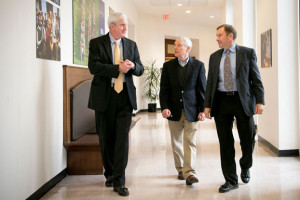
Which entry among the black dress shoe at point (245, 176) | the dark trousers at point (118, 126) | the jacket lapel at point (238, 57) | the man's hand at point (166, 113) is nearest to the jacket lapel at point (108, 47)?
the dark trousers at point (118, 126)

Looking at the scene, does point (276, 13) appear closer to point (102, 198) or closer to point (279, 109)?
point (279, 109)

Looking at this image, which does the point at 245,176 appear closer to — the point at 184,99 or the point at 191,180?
the point at 191,180

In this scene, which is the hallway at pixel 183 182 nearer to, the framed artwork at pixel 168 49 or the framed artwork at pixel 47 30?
the framed artwork at pixel 47 30

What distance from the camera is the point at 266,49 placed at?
5582 millimetres

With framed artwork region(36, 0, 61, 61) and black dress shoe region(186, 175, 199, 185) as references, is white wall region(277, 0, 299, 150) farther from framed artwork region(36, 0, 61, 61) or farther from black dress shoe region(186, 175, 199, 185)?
framed artwork region(36, 0, 61, 61)

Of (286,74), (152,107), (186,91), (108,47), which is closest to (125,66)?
(108,47)

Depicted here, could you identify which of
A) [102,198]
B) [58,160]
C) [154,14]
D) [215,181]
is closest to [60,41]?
[58,160]

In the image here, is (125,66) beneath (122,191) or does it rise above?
above

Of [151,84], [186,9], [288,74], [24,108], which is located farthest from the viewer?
[151,84]

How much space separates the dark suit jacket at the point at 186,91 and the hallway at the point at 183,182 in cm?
77

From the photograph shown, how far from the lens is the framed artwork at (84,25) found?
4.61 metres

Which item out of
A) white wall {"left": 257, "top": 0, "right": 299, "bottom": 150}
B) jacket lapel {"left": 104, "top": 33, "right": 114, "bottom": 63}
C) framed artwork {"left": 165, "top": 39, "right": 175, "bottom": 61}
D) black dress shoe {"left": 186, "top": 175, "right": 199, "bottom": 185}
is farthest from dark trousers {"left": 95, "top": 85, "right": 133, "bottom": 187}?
framed artwork {"left": 165, "top": 39, "right": 175, "bottom": 61}

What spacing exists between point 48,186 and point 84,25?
2.63 meters

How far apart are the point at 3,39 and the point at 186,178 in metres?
2.28
